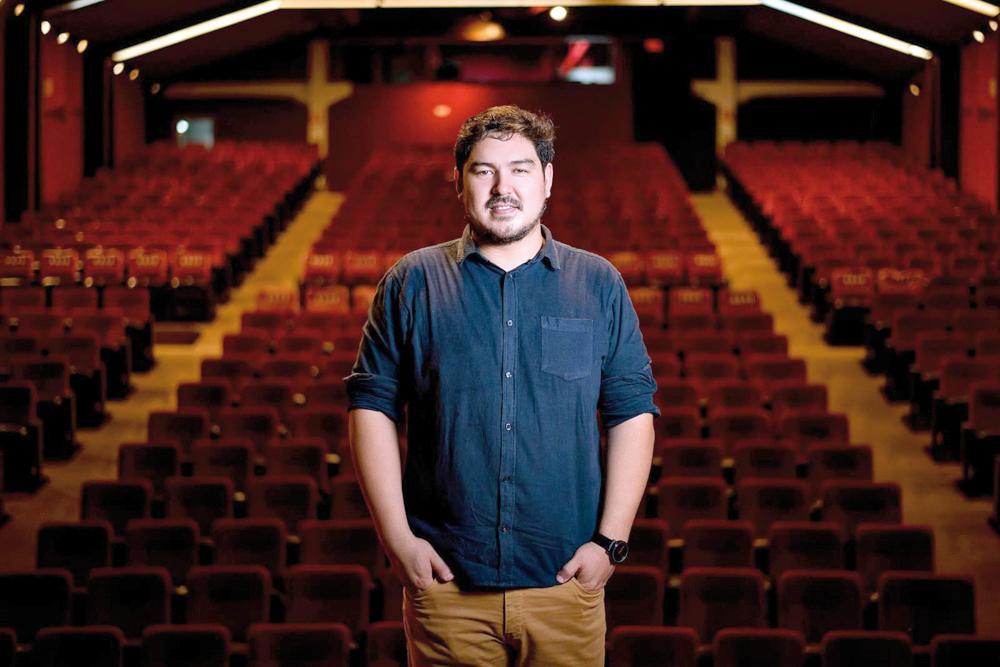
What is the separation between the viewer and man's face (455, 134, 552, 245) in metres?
1.68

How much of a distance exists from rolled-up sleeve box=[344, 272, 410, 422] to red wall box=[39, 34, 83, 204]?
11.0 m

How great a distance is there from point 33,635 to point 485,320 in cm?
270

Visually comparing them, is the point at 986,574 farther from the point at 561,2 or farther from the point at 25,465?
the point at 561,2

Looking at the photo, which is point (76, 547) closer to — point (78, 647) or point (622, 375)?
point (78, 647)

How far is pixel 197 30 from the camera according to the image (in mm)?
13898

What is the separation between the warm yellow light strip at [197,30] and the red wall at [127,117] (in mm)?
434

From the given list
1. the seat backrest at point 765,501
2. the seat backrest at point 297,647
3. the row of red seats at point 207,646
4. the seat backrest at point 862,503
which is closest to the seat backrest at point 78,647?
the row of red seats at point 207,646

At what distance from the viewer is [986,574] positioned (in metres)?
4.82

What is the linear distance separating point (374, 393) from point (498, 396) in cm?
18

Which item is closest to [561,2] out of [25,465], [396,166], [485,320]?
[396,166]

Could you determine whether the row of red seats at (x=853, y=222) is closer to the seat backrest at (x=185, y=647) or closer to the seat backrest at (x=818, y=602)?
the seat backrest at (x=818, y=602)

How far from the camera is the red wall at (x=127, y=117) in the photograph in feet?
47.0

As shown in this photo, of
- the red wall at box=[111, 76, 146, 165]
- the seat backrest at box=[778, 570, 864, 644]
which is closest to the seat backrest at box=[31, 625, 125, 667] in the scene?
the seat backrest at box=[778, 570, 864, 644]

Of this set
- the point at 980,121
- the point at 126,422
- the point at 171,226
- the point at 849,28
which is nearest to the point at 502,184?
the point at 126,422
